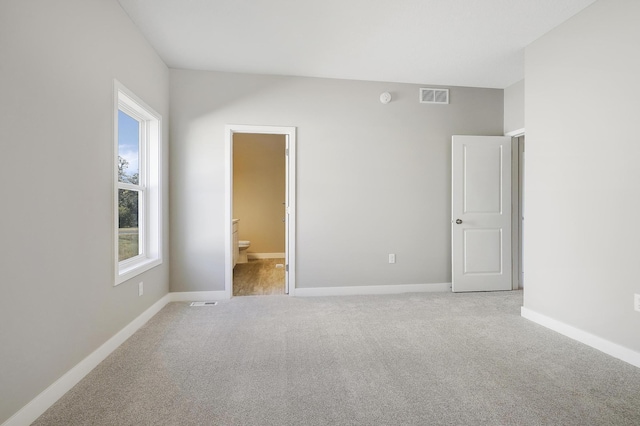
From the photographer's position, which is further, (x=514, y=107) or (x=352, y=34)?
(x=514, y=107)

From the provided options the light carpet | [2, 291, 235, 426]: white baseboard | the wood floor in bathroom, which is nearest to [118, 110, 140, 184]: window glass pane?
[2, 291, 235, 426]: white baseboard

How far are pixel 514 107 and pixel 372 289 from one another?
2944 mm

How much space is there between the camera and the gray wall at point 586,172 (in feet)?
7.28

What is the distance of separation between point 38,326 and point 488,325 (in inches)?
129

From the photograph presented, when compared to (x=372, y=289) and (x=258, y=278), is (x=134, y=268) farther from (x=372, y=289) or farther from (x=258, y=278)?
(x=372, y=289)

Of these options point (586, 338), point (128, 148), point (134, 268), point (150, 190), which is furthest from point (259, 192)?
point (586, 338)

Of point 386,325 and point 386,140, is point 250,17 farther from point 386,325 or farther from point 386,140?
point 386,325

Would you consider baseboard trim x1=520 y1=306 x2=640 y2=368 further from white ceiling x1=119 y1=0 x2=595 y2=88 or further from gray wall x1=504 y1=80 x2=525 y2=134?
white ceiling x1=119 y1=0 x2=595 y2=88

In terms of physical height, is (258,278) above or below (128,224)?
below

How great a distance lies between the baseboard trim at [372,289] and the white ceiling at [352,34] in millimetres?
2590

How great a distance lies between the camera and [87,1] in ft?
6.76

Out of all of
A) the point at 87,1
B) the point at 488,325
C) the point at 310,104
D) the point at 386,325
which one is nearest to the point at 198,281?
the point at 386,325

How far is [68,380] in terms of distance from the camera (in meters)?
1.85

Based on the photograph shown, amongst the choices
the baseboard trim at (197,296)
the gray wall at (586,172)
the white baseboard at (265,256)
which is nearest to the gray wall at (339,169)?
the baseboard trim at (197,296)
